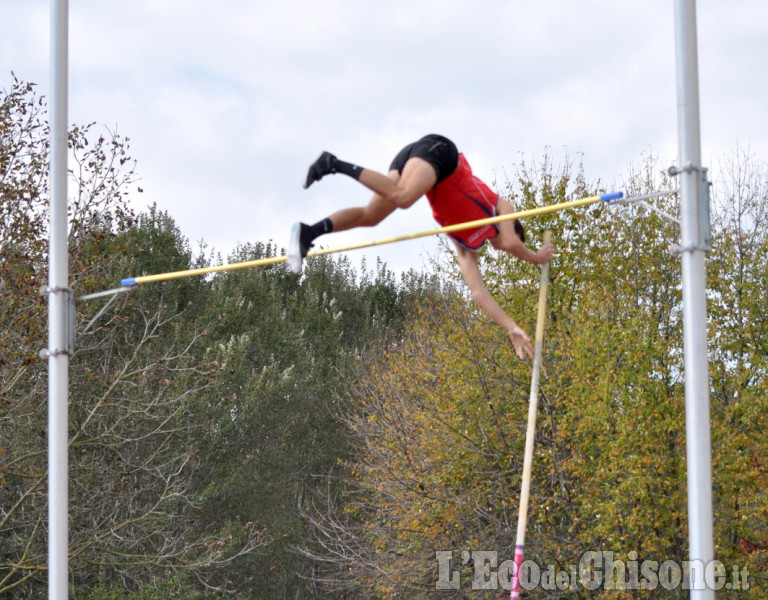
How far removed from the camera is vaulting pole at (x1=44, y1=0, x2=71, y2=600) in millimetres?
5418

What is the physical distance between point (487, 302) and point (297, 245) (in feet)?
3.30

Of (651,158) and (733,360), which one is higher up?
(651,158)

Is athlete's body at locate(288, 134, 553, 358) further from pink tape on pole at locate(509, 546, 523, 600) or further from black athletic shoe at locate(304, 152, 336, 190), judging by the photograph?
pink tape on pole at locate(509, 546, 523, 600)

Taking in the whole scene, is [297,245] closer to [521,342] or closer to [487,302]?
[487,302]

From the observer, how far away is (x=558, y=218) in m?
17.4

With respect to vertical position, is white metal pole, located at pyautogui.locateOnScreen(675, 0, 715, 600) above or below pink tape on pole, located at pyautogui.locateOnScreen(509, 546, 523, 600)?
above

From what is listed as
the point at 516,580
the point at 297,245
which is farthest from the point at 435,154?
the point at 516,580

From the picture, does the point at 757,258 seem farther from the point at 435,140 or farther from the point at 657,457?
the point at 435,140

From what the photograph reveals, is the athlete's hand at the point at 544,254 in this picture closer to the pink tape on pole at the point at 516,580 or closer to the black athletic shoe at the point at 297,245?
the black athletic shoe at the point at 297,245

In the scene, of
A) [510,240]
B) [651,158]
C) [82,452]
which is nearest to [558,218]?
[651,158]

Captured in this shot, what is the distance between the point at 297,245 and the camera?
16.3ft

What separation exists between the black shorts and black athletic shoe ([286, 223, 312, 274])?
524 millimetres

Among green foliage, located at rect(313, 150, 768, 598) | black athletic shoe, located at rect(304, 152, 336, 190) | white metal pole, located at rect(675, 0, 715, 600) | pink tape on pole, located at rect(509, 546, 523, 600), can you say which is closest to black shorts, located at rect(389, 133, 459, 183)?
black athletic shoe, located at rect(304, 152, 336, 190)

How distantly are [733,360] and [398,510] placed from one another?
18.3 ft
